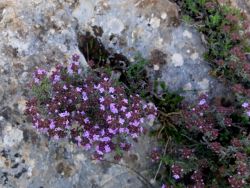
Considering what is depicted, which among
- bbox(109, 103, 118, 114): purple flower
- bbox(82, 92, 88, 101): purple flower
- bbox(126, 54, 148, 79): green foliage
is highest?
A: bbox(126, 54, 148, 79): green foliage

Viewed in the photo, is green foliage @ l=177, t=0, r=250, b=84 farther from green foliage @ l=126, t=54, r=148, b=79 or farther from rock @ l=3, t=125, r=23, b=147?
rock @ l=3, t=125, r=23, b=147

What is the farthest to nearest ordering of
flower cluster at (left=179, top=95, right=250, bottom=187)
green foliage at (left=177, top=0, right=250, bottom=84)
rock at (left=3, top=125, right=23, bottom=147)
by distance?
green foliage at (left=177, top=0, right=250, bottom=84) → rock at (left=3, top=125, right=23, bottom=147) → flower cluster at (left=179, top=95, right=250, bottom=187)

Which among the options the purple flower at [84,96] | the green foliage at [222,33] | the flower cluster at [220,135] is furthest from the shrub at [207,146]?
the purple flower at [84,96]

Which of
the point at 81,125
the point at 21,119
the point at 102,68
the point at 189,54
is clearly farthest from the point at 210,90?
the point at 21,119

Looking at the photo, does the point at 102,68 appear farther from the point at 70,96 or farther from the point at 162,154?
the point at 162,154

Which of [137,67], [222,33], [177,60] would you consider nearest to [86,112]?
[137,67]

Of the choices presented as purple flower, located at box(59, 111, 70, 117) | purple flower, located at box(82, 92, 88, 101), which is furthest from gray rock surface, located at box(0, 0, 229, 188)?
purple flower, located at box(82, 92, 88, 101)
